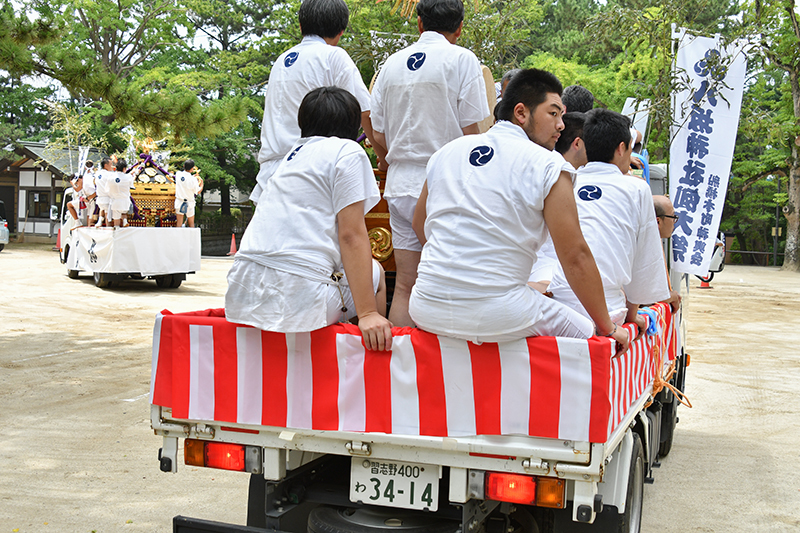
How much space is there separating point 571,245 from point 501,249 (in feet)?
0.82

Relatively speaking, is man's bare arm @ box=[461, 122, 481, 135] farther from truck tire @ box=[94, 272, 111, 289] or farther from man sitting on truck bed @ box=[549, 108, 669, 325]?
truck tire @ box=[94, 272, 111, 289]

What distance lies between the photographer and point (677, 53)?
8.84 meters

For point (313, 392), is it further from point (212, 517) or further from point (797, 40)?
point (797, 40)

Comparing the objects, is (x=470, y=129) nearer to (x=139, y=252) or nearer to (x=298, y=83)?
(x=298, y=83)

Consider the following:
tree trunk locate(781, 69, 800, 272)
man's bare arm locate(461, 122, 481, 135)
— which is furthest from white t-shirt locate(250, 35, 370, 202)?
tree trunk locate(781, 69, 800, 272)

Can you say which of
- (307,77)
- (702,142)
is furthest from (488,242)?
(702,142)

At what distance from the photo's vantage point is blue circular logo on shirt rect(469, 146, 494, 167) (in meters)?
2.72

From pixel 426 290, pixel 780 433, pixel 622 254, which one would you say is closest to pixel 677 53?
pixel 780 433

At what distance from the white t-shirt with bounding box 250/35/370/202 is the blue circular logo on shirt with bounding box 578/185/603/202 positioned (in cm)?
120

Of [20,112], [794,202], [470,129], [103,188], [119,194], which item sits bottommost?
[119,194]

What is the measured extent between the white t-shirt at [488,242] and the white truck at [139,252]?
1388 centimetres

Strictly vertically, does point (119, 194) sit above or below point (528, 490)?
above

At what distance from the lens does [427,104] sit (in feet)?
11.7

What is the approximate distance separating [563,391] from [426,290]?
0.60 meters
